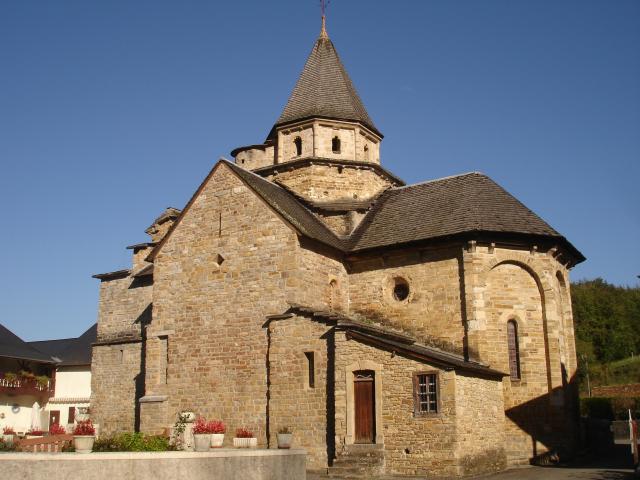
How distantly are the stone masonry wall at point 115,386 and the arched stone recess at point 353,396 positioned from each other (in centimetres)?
1129

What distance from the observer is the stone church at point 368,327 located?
64.9ft

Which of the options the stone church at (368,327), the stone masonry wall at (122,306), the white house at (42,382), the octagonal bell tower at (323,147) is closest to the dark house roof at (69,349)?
the white house at (42,382)

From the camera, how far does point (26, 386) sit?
1558 inches

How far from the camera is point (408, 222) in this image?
26016 mm

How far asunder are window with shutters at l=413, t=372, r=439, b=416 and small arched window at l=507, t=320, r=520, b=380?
4849 millimetres

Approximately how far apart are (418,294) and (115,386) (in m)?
13.7

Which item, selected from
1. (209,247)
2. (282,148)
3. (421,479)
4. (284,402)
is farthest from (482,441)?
(282,148)

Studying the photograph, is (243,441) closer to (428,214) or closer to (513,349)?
(513,349)

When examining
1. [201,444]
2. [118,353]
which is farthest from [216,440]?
[118,353]

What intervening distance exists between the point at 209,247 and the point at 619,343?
5036 cm

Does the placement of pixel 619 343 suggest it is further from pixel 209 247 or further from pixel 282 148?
pixel 209 247

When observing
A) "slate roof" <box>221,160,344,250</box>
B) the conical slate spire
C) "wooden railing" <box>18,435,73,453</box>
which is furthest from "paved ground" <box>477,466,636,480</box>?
the conical slate spire

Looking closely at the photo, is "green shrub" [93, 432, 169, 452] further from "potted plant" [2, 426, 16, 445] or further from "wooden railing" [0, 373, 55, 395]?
"wooden railing" [0, 373, 55, 395]

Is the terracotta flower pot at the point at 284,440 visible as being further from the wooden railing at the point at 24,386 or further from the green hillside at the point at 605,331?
the green hillside at the point at 605,331
